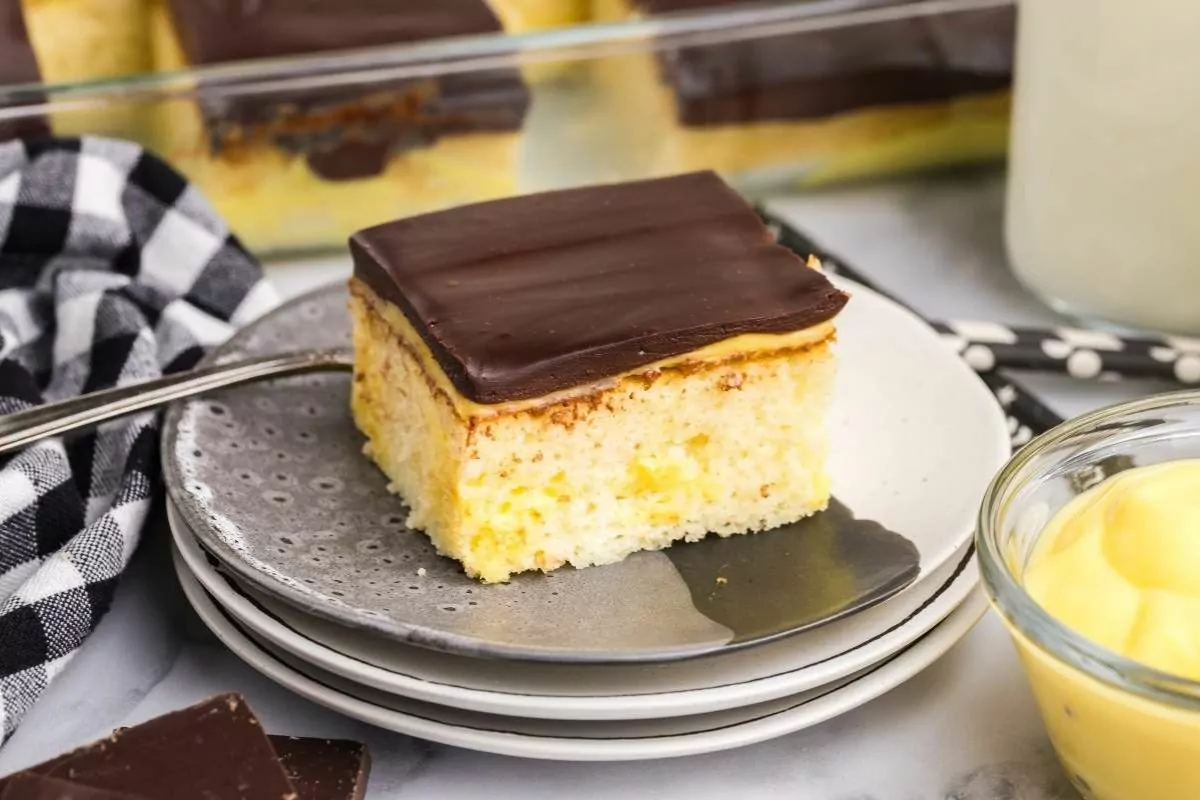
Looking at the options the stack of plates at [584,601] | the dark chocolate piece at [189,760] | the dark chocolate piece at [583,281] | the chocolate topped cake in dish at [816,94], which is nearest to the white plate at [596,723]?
the stack of plates at [584,601]

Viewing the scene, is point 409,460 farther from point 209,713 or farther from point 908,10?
point 908,10

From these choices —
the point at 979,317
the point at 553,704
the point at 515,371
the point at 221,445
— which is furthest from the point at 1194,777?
the point at 979,317

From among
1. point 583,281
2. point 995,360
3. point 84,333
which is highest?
point 583,281

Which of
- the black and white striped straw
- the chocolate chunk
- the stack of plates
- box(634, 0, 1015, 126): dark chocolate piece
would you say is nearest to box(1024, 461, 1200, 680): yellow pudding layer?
the stack of plates

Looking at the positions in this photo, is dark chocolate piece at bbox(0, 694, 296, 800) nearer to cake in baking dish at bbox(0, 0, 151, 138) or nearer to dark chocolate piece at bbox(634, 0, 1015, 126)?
cake in baking dish at bbox(0, 0, 151, 138)

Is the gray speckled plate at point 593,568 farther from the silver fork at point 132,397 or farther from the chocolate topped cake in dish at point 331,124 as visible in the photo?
the chocolate topped cake in dish at point 331,124

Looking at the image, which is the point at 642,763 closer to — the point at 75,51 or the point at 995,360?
the point at 995,360

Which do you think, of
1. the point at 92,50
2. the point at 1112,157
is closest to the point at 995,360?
the point at 1112,157
